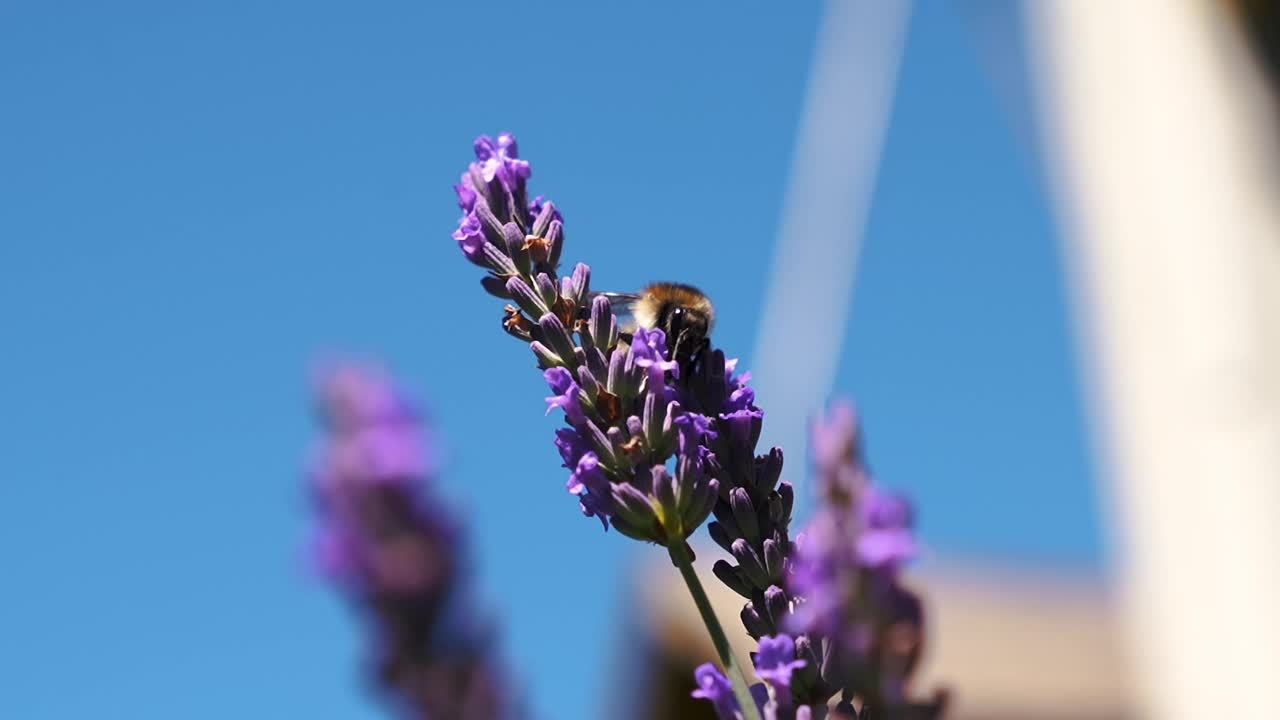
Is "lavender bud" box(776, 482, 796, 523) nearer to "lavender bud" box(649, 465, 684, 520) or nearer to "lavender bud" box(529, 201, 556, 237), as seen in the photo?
"lavender bud" box(649, 465, 684, 520)

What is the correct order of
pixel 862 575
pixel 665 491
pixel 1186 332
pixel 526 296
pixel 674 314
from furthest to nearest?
pixel 1186 332, pixel 674 314, pixel 526 296, pixel 665 491, pixel 862 575

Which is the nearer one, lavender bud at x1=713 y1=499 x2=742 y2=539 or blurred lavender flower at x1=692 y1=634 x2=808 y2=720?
blurred lavender flower at x1=692 y1=634 x2=808 y2=720

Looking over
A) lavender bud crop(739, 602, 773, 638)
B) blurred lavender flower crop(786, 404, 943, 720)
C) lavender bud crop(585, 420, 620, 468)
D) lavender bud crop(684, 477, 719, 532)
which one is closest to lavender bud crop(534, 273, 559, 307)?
lavender bud crop(585, 420, 620, 468)

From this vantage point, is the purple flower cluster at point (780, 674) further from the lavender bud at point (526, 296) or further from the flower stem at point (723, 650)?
the lavender bud at point (526, 296)

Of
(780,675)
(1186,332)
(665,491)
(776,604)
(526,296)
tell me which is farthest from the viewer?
(1186,332)

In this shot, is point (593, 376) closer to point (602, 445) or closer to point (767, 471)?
point (602, 445)

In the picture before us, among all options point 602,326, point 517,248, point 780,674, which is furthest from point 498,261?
point 780,674

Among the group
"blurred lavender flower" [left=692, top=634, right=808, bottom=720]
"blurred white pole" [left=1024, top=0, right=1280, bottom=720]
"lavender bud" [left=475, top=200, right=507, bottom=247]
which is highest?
"blurred white pole" [left=1024, top=0, right=1280, bottom=720]

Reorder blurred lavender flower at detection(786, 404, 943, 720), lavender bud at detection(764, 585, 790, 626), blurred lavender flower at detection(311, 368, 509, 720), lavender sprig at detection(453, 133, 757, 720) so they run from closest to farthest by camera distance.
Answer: blurred lavender flower at detection(786, 404, 943, 720) < blurred lavender flower at detection(311, 368, 509, 720) < lavender bud at detection(764, 585, 790, 626) < lavender sprig at detection(453, 133, 757, 720)
